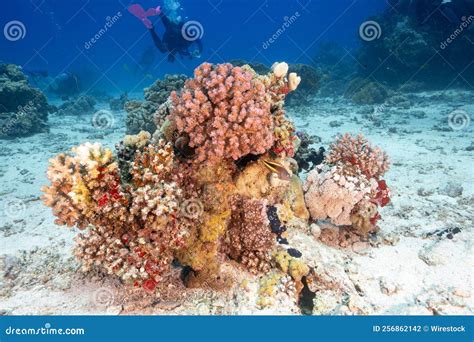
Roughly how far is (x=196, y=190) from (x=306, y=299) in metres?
2.05

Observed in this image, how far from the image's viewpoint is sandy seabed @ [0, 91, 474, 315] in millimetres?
3727

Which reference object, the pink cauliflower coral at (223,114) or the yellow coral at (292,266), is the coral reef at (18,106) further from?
the yellow coral at (292,266)

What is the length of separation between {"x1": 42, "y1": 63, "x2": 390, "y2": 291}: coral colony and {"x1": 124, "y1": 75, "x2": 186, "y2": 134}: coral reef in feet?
20.6

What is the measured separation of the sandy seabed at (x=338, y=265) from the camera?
3727 mm

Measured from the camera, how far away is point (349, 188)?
15.5 feet

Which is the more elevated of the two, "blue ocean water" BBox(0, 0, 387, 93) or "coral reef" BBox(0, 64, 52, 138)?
"blue ocean water" BBox(0, 0, 387, 93)

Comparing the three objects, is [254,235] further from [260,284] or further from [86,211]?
[86,211]

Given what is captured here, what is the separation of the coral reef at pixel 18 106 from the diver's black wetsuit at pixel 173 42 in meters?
6.54

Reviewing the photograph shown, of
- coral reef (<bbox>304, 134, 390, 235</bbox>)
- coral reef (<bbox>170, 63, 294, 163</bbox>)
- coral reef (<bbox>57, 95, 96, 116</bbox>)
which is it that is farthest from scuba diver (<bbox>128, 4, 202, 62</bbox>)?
coral reef (<bbox>170, 63, 294, 163</bbox>)

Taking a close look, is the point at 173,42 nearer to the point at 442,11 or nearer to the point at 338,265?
the point at 338,265

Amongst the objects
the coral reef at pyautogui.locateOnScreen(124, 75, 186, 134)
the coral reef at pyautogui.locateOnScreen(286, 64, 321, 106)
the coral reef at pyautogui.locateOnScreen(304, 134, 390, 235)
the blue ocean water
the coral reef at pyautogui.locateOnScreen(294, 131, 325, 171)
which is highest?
the blue ocean water

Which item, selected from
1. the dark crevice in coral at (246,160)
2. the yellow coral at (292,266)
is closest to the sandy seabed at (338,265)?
the yellow coral at (292,266)

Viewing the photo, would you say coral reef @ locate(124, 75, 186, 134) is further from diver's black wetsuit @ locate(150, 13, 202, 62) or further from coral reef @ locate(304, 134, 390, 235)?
coral reef @ locate(304, 134, 390, 235)

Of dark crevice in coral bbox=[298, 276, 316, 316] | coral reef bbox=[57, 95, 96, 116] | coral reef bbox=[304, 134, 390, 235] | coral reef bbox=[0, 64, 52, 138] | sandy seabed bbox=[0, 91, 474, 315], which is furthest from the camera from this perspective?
coral reef bbox=[57, 95, 96, 116]
